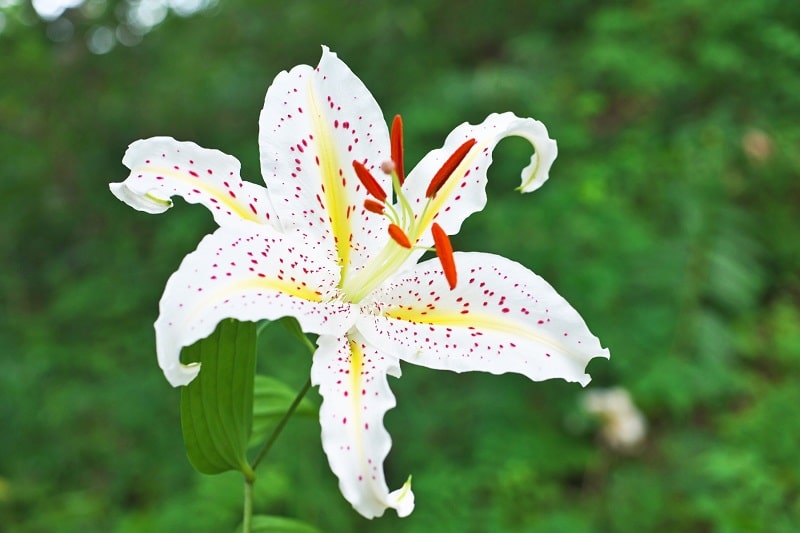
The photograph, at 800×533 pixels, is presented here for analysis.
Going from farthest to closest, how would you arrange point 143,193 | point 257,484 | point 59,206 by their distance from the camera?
point 59,206, point 257,484, point 143,193

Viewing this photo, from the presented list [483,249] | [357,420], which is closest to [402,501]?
[357,420]

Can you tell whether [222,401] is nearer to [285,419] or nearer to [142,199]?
[285,419]

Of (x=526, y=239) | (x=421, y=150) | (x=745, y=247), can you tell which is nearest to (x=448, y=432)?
(x=526, y=239)

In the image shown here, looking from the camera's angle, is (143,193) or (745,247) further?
(745,247)

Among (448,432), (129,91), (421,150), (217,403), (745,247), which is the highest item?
(129,91)

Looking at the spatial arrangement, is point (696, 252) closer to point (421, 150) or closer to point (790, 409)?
point (790, 409)

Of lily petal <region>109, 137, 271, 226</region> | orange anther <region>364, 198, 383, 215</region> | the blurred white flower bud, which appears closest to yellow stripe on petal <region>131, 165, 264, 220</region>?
lily petal <region>109, 137, 271, 226</region>

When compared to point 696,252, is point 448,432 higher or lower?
lower
